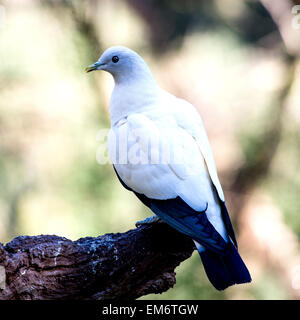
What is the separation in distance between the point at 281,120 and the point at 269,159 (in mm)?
347

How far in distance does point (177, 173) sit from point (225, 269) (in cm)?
40

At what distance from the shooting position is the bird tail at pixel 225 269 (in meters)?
1.83

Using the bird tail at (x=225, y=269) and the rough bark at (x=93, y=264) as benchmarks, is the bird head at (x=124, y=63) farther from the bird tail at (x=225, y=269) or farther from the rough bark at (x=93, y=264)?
the bird tail at (x=225, y=269)

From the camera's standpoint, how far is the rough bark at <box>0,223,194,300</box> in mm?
1840

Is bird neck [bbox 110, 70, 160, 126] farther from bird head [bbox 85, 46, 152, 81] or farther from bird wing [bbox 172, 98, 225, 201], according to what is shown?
bird wing [bbox 172, 98, 225, 201]

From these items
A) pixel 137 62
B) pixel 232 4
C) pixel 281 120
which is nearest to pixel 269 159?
pixel 281 120

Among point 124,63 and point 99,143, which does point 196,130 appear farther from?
point 99,143


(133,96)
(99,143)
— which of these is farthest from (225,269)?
(99,143)

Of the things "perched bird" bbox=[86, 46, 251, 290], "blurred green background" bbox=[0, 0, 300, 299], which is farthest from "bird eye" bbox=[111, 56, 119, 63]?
"blurred green background" bbox=[0, 0, 300, 299]

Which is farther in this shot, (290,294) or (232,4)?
(232,4)

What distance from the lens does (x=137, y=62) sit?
230 centimetres

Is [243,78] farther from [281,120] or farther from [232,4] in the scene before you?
[232,4]

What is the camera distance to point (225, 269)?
1851 mm

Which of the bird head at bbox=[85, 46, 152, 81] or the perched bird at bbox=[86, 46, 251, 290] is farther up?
the bird head at bbox=[85, 46, 152, 81]
